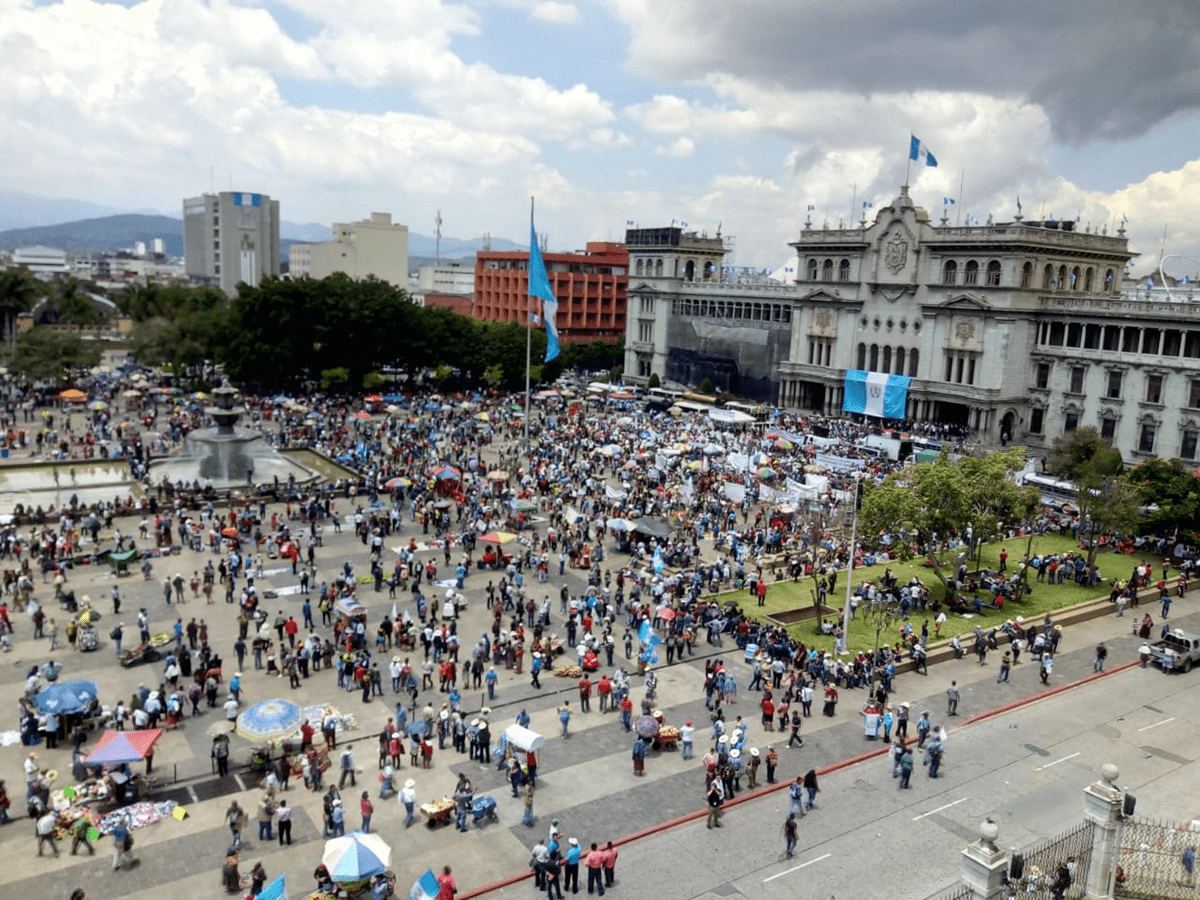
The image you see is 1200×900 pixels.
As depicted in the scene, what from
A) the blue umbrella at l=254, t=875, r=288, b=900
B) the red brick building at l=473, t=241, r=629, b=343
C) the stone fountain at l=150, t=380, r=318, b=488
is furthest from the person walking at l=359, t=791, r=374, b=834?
the red brick building at l=473, t=241, r=629, b=343

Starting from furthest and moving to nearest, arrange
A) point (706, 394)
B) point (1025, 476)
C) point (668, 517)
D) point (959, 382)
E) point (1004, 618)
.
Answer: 1. point (706, 394)
2. point (959, 382)
3. point (1025, 476)
4. point (668, 517)
5. point (1004, 618)

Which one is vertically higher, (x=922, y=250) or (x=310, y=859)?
(x=922, y=250)

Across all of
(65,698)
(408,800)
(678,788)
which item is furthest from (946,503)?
(65,698)

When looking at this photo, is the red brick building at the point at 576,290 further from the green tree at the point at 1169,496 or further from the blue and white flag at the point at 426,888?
the blue and white flag at the point at 426,888

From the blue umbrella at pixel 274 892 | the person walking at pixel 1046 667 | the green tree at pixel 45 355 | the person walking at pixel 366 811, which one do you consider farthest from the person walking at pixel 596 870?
the green tree at pixel 45 355

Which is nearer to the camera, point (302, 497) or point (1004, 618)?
point (1004, 618)

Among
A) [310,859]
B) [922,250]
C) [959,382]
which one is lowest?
[310,859]

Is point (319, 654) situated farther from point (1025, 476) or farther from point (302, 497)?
point (1025, 476)

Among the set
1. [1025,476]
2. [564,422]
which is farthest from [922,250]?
[564,422]
